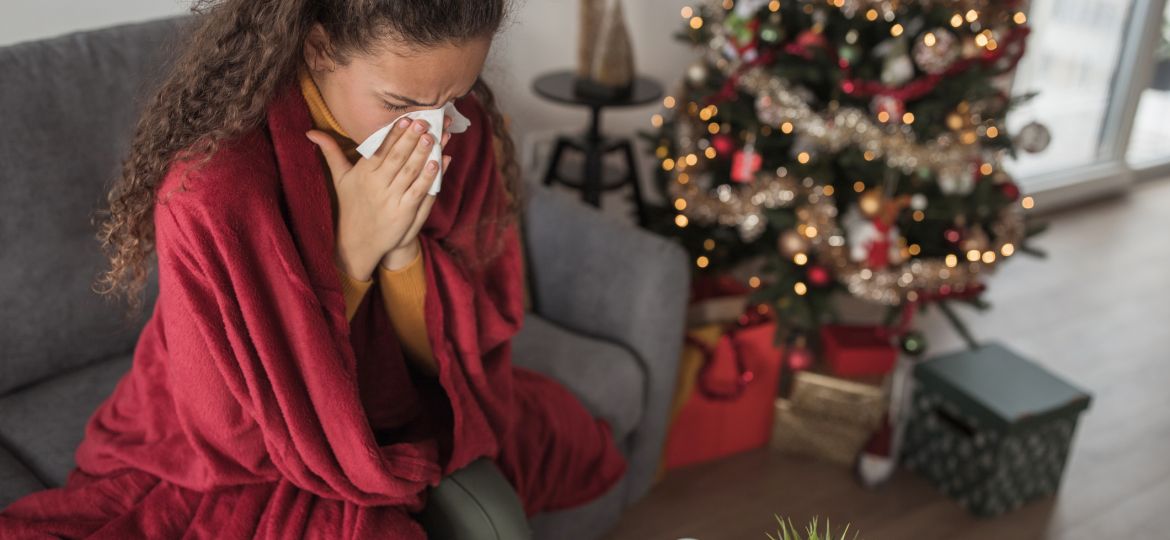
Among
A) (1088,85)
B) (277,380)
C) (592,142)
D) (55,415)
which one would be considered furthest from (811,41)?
(1088,85)

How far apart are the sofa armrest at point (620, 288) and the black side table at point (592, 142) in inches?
15.8

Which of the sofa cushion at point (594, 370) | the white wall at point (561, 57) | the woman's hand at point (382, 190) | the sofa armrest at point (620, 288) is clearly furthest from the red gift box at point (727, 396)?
the woman's hand at point (382, 190)

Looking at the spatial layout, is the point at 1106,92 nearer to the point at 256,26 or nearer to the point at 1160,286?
the point at 1160,286

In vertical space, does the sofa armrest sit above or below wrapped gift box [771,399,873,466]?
above

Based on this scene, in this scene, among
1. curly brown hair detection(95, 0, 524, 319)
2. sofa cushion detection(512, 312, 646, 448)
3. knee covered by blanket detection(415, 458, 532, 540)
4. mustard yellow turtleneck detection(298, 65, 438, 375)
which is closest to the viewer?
curly brown hair detection(95, 0, 524, 319)

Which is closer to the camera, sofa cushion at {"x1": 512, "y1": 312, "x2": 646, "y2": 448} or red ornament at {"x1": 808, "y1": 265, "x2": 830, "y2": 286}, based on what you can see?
sofa cushion at {"x1": 512, "y1": 312, "x2": 646, "y2": 448}

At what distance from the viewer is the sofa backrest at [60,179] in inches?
60.7

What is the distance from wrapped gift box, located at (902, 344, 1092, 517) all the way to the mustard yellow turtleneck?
1.21 meters

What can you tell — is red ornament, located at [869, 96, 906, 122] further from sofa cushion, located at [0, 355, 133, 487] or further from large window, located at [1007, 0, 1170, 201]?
large window, located at [1007, 0, 1170, 201]

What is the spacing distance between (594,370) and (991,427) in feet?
2.81

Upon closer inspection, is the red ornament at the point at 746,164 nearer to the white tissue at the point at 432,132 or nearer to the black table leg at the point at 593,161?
the black table leg at the point at 593,161

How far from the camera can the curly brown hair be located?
1.07 meters

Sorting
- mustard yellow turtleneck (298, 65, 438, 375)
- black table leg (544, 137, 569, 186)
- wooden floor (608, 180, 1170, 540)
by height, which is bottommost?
wooden floor (608, 180, 1170, 540)

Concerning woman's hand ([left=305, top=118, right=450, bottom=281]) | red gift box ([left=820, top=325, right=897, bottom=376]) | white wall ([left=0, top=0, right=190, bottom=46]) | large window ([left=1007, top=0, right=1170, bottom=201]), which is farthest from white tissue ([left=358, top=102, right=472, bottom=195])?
large window ([left=1007, top=0, right=1170, bottom=201])
